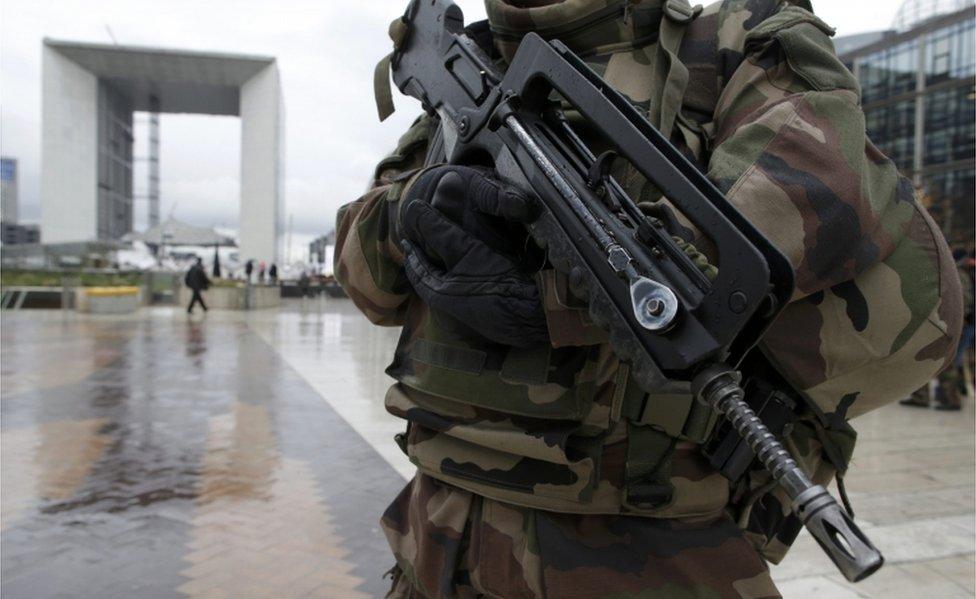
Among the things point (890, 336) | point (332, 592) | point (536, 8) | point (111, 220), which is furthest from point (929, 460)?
point (111, 220)

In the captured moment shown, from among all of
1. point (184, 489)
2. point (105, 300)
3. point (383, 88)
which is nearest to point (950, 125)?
point (184, 489)

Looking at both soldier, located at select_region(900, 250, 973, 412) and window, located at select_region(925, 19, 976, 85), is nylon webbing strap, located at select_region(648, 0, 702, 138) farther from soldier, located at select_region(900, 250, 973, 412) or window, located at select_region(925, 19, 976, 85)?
window, located at select_region(925, 19, 976, 85)

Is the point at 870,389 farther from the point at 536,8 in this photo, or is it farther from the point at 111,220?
the point at 111,220

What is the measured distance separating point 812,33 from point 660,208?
0.46 meters

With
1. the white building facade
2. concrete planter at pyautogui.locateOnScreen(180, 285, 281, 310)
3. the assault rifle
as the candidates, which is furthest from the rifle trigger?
the white building facade

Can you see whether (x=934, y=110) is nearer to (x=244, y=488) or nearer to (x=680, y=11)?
(x=244, y=488)

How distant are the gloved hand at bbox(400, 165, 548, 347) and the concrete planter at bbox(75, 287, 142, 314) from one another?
18.2 meters

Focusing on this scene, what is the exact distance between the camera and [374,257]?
1490 mm

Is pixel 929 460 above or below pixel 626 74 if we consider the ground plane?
below

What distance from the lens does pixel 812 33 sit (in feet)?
3.67

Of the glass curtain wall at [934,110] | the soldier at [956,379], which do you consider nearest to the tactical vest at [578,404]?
the soldier at [956,379]

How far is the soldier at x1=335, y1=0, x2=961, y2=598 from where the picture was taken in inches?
40.4

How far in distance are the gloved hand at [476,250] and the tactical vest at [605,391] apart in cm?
5

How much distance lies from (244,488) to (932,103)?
14.9m
